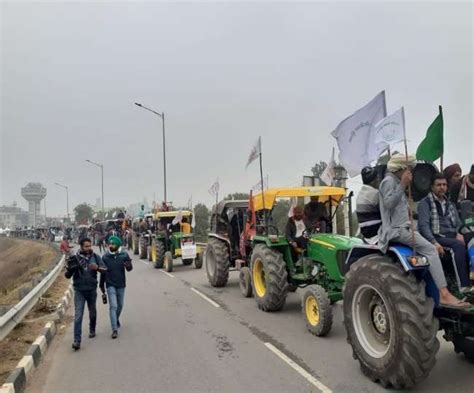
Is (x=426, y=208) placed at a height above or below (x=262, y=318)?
above

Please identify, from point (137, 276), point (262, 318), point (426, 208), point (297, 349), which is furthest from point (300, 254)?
point (137, 276)

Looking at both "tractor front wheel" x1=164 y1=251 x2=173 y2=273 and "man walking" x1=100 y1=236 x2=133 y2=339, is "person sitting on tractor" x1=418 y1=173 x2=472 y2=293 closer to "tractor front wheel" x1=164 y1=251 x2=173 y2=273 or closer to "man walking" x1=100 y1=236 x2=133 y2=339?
"man walking" x1=100 y1=236 x2=133 y2=339

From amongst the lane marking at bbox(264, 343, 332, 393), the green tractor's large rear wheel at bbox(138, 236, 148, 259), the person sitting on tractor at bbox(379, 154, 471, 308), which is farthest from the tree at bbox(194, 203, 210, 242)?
the person sitting on tractor at bbox(379, 154, 471, 308)

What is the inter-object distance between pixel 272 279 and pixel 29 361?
4.37 metres

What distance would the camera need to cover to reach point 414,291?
4.88 meters

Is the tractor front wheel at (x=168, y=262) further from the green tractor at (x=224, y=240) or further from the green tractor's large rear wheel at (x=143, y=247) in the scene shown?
the green tractor's large rear wheel at (x=143, y=247)

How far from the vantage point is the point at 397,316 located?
489 cm

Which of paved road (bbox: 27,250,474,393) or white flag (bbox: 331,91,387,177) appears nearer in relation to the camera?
paved road (bbox: 27,250,474,393)

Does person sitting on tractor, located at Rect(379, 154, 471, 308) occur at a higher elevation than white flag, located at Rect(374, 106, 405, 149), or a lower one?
lower

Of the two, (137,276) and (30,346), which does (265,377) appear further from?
(137,276)

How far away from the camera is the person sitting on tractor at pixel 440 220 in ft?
16.9

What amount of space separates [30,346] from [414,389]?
5.44 meters

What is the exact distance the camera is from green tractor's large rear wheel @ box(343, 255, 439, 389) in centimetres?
479

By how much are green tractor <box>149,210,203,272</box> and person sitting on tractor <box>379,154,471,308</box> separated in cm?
1417
